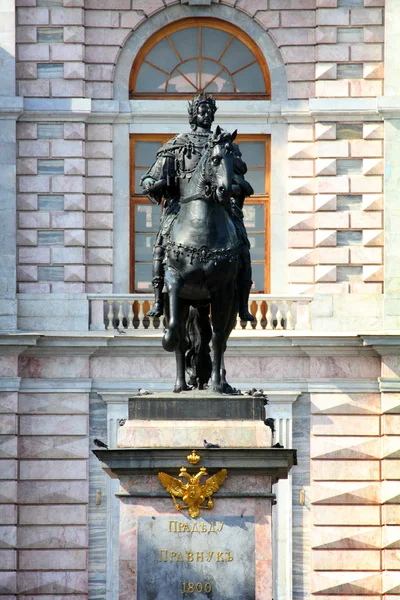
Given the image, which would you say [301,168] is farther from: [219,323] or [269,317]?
[219,323]

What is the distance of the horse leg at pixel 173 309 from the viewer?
22.0 meters

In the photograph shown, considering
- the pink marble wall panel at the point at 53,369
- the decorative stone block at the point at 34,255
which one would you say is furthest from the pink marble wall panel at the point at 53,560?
the decorative stone block at the point at 34,255

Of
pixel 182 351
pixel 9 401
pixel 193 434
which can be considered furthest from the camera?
pixel 9 401

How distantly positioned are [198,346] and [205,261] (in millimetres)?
1182

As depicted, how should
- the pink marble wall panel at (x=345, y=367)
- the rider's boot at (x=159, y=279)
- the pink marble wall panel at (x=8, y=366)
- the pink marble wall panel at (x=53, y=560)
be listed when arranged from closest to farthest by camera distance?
the rider's boot at (x=159, y=279), the pink marble wall panel at (x=53, y=560), the pink marble wall panel at (x=8, y=366), the pink marble wall panel at (x=345, y=367)

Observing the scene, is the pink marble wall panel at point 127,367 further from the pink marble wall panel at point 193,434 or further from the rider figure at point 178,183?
the pink marble wall panel at point 193,434

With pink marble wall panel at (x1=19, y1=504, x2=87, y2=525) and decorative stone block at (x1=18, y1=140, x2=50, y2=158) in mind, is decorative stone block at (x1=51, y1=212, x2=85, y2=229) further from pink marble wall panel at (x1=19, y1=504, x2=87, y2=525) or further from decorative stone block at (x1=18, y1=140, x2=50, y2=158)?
pink marble wall panel at (x1=19, y1=504, x2=87, y2=525)

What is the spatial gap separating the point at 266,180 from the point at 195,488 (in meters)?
13.6

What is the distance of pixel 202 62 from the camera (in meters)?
34.2

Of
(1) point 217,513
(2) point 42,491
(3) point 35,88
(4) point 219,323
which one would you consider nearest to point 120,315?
(2) point 42,491

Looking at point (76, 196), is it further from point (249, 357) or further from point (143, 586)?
point (143, 586)

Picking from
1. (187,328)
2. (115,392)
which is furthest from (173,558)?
(115,392)

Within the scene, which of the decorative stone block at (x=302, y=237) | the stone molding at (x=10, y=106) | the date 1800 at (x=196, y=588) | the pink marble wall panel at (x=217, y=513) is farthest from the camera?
the decorative stone block at (x=302, y=237)

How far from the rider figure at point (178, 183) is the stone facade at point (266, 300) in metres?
10.5
